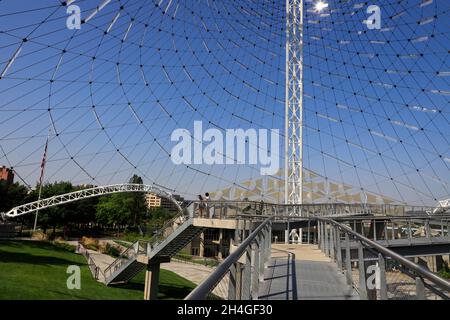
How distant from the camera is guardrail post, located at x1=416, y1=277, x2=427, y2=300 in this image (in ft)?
9.07

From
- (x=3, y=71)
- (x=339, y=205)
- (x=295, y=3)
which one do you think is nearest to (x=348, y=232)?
(x=3, y=71)

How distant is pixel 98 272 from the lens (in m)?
27.2

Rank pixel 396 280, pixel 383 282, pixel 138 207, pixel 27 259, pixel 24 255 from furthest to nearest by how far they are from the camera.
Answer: pixel 138 207, pixel 24 255, pixel 27 259, pixel 396 280, pixel 383 282

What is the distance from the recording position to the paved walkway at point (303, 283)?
16.2ft

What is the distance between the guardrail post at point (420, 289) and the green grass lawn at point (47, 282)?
64.2 ft

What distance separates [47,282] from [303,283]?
69.1 ft

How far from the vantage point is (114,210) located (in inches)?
2886

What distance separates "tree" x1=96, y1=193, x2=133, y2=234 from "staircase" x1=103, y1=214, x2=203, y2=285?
49.6m

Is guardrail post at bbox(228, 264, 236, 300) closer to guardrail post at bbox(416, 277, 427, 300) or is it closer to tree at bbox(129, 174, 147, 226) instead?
guardrail post at bbox(416, 277, 427, 300)

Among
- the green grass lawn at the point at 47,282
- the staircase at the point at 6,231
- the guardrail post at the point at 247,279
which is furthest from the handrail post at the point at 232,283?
the staircase at the point at 6,231

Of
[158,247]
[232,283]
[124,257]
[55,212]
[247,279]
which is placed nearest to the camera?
[232,283]

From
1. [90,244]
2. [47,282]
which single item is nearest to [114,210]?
[90,244]

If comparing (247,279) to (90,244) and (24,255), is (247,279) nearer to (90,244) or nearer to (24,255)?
(24,255)
